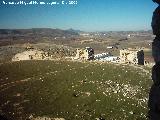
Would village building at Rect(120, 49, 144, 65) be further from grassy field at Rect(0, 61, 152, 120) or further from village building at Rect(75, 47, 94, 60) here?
village building at Rect(75, 47, 94, 60)

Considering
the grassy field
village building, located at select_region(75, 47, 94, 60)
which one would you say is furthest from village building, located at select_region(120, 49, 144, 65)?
village building, located at select_region(75, 47, 94, 60)

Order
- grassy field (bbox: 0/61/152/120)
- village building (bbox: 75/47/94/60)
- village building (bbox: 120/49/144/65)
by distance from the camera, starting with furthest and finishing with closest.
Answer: village building (bbox: 75/47/94/60)
village building (bbox: 120/49/144/65)
grassy field (bbox: 0/61/152/120)

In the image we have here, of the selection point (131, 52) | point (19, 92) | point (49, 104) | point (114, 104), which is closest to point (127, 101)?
point (114, 104)

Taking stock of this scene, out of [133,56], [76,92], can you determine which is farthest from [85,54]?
[76,92]

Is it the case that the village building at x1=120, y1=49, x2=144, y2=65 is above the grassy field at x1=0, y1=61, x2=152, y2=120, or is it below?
above

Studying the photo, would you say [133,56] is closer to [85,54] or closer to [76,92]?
[85,54]

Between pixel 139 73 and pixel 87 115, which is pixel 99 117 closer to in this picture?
pixel 87 115

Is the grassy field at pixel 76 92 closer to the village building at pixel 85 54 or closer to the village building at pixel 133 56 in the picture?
the village building at pixel 133 56
